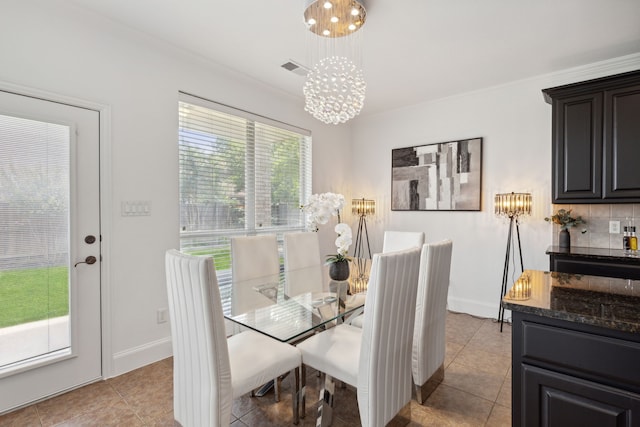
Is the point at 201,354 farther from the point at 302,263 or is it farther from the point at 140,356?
the point at 302,263

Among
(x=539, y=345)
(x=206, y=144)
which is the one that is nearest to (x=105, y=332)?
(x=206, y=144)

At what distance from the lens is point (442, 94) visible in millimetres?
3883

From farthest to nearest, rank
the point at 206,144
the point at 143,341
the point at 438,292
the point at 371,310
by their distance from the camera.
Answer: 1. the point at 206,144
2. the point at 143,341
3. the point at 438,292
4. the point at 371,310

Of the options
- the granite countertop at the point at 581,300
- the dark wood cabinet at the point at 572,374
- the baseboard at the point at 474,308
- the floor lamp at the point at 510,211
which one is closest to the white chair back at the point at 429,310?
the granite countertop at the point at 581,300

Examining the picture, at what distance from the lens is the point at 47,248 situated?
7.00 feet

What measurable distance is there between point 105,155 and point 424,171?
11.6ft

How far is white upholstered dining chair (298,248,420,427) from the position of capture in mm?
1475

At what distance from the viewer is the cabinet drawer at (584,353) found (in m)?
1.06

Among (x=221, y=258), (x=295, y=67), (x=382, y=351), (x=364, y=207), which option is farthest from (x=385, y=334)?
(x=364, y=207)

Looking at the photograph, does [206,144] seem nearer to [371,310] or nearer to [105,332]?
[105,332]

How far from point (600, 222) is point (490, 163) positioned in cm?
119

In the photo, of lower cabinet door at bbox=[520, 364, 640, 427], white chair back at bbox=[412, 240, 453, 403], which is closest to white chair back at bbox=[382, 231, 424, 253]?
white chair back at bbox=[412, 240, 453, 403]

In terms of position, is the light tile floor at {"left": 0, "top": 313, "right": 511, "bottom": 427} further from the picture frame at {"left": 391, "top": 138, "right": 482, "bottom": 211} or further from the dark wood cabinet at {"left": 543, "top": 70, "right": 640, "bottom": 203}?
the picture frame at {"left": 391, "top": 138, "right": 482, "bottom": 211}

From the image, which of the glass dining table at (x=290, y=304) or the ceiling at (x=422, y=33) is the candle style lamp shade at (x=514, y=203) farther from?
the glass dining table at (x=290, y=304)
